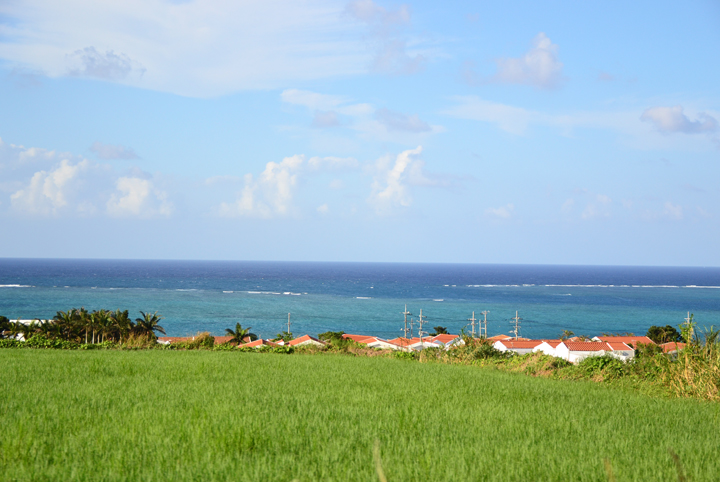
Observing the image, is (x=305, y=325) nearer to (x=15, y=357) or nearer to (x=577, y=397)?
(x=15, y=357)

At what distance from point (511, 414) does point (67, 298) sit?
127 meters

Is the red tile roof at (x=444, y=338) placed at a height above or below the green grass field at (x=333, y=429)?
below

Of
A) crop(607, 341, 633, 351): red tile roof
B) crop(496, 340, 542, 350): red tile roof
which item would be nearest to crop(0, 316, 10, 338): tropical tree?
crop(496, 340, 542, 350): red tile roof

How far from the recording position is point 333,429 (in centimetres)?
718

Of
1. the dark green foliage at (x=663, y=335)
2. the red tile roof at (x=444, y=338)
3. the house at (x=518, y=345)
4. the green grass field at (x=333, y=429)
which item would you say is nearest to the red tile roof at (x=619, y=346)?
the house at (x=518, y=345)

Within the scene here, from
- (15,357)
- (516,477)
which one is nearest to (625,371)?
(516,477)

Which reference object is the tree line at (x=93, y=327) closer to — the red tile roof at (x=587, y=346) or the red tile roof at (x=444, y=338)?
the red tile roof at (x=444, y=338)

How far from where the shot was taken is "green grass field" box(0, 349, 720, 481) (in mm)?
5477

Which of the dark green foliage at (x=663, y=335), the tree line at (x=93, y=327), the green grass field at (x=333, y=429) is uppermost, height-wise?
the green grass field at (x=333, y=429)

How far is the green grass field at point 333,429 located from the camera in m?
5.48

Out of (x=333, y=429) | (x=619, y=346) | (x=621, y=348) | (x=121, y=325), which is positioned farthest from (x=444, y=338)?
(x=333, y=429)

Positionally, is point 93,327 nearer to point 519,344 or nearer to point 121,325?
point 121,325

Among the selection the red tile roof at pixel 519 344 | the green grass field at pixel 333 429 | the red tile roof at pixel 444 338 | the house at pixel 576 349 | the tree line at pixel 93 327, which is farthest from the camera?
the red tile roof at pixel 444 338

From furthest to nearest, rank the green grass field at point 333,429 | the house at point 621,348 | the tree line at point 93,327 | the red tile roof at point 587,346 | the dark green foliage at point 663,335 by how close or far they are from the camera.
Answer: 1. the dark green foliage at point 663,335
2. the house at point 621,348
3. the red tile roof at point 587,346
4. the tree line at point 93,327
5. the green grass field at point 333,429
